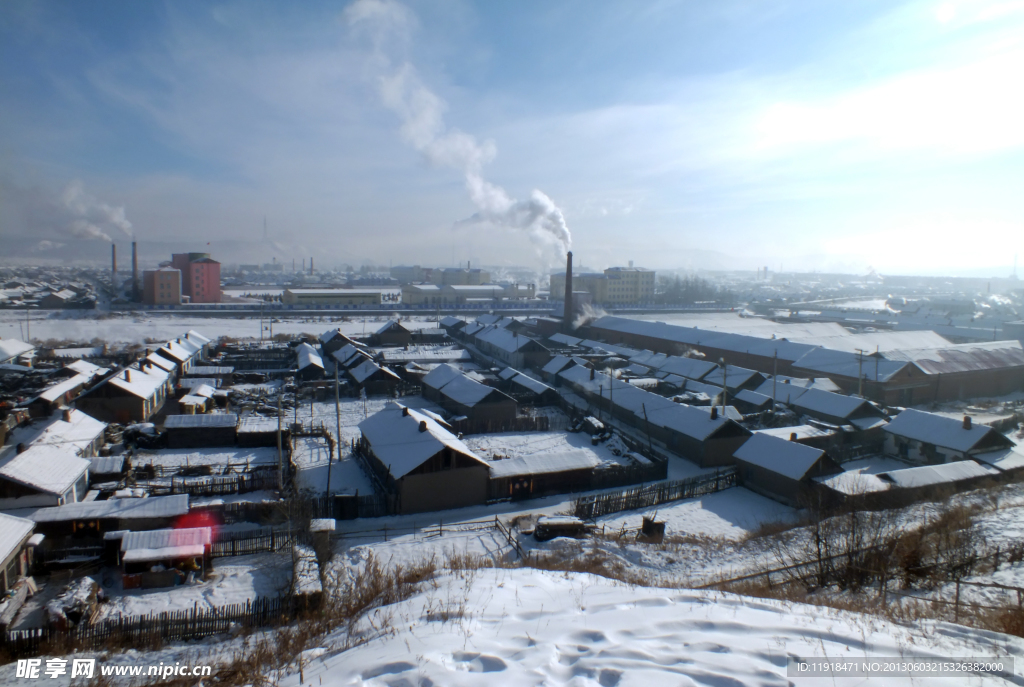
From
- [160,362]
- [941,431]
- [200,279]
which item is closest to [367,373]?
[160,362]

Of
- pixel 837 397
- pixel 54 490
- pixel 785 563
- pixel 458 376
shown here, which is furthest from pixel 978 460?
pixel 54 490

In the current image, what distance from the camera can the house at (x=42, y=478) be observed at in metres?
12.0

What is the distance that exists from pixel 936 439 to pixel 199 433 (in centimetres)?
2259

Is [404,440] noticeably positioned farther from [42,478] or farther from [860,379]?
[860,379]

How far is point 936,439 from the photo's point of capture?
58.2ft

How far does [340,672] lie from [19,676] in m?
4.27

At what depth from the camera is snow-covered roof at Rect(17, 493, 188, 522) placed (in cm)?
1145

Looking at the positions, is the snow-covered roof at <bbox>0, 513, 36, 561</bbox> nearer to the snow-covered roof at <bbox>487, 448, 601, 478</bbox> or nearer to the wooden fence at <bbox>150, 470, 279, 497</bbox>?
the wooden fence at <bbox>150, 470, 279, 497</bbox>

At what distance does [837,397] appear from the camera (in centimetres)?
2200

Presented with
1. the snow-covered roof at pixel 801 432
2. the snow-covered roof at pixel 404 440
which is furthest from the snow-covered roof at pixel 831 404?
the snow-covered roof at pixel 404 440

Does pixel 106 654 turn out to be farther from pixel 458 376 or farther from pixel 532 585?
pixel 458 376

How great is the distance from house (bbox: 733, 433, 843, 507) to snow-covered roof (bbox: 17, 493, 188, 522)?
1384 cm

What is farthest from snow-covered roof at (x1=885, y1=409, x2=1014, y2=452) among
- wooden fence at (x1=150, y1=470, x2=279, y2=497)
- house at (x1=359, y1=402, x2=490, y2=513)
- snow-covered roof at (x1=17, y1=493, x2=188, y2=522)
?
snow-covered roof at (x1=17, y1=493, x2=188, y2=522)

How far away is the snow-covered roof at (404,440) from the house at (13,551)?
265 inches
